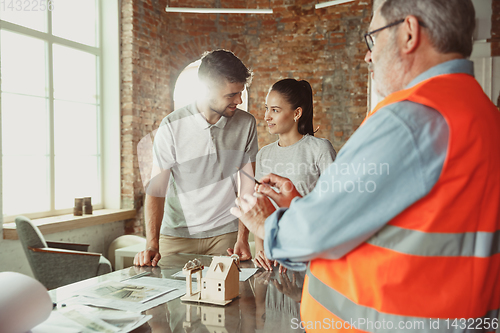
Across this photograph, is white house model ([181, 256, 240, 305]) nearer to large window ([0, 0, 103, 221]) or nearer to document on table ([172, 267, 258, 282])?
document on table ([172, 267, 258, 282])

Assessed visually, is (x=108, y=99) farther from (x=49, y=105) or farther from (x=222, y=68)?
(x=222, y=68)

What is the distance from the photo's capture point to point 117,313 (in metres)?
1.27

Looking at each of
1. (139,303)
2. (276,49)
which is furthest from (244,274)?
(276,49)

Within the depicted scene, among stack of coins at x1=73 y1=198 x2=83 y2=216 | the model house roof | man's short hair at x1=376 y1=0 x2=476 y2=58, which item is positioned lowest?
stack of coins at x1=73 y1=198 x2=83 y2=216

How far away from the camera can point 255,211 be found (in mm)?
1035

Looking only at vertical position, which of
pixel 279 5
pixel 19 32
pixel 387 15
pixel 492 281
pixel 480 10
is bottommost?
pixel 492 281

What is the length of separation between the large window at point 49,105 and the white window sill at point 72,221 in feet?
0.70

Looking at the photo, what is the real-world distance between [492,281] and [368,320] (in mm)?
269

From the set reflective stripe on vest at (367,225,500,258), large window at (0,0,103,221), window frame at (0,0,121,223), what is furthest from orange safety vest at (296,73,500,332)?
window frame at (0,0,121,223)

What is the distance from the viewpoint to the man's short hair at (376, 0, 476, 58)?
834mm

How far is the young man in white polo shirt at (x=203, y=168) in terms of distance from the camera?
237 centimetres

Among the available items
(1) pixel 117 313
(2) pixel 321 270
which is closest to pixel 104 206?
(1) pixel 117 313

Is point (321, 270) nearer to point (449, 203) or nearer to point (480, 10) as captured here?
point (449, 203)

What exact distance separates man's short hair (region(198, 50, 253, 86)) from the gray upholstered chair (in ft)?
6.80
